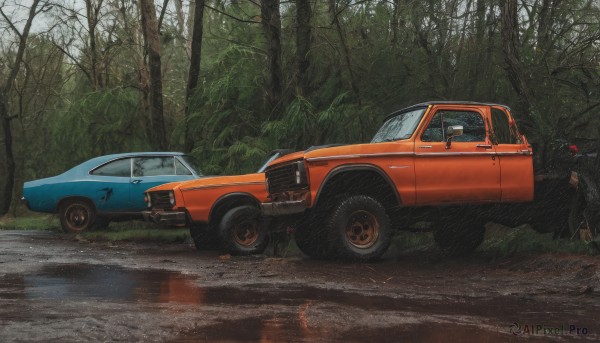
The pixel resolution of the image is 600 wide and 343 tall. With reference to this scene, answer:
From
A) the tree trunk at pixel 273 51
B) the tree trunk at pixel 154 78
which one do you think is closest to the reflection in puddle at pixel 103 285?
the tree trunk at pixel 273 51

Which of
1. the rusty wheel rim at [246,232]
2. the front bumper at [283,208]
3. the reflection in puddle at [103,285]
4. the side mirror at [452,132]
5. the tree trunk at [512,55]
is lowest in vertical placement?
the reflection in puddle at [103,285]

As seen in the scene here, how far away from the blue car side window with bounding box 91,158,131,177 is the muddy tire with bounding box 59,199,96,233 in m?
0.71

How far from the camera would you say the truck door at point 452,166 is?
995 centimetres

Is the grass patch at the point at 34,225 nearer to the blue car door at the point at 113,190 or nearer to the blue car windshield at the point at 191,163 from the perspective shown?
the blue car door at the point at 113,190

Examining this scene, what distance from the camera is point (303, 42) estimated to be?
52.9 ft

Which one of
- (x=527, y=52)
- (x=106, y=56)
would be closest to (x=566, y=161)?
(x=527, y=52)

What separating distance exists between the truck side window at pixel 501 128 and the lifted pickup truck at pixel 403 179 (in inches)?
0.8

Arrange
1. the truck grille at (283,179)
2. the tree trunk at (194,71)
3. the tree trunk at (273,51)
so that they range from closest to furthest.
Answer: the truck grille at (283,179) → the tree trunk at (273,51) → the tree trunk at (194,71)

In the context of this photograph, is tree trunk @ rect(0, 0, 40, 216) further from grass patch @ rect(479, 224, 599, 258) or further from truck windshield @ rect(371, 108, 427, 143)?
grass patch @ rect(479, 224, 599, 258)

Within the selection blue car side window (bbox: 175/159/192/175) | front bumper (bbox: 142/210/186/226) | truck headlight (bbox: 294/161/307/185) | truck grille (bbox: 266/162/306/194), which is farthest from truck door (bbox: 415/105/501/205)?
blue car side window (bbox: 175/159/192/175)

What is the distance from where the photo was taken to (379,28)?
15.9 m

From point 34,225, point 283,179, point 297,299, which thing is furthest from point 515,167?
point 34,225

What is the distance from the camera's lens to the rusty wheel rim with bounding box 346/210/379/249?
9.82m

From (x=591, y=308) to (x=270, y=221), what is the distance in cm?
572
